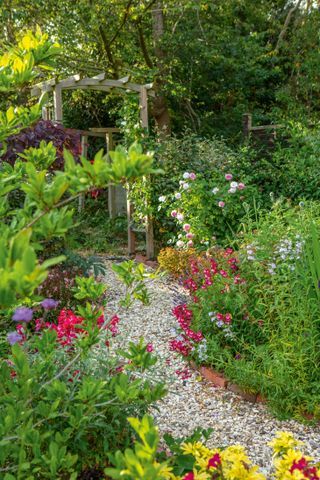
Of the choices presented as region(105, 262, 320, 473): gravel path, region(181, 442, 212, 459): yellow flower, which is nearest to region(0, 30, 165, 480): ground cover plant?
region(181, 442, 212, 459): yellow flower

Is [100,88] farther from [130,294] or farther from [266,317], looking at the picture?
[130,294]

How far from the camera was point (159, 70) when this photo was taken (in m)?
9.82

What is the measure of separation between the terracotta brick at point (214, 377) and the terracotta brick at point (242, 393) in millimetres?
43

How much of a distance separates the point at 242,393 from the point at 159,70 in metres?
7.48

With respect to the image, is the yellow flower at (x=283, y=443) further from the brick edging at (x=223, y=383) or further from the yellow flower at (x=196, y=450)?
the brick edging at (x=223, y=383)

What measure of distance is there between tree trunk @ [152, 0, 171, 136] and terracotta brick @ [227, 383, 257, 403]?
270 inches

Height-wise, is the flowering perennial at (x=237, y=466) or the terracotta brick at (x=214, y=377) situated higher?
the flowering perennial at (x=237, y=466)

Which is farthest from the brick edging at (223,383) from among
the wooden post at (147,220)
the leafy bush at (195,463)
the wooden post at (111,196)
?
the wooden post at (111,196)

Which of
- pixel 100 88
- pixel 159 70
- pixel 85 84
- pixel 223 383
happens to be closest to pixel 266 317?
pixel 223 383

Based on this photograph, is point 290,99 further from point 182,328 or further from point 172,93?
point 182,328

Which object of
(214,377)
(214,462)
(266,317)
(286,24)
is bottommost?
(214,377)

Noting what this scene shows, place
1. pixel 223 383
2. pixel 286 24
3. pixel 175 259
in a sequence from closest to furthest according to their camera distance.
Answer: pixel 223 383, pixel 175 259, pixel 286 24

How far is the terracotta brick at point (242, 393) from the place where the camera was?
3355 mm

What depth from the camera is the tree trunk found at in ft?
32.5
